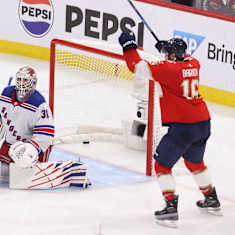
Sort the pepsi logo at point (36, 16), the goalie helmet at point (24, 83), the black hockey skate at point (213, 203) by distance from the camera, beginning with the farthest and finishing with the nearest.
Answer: the pepsi logo at point (36, 16), the goalie helmet at point (24, 83), the black hockey skate at point (213, 203)

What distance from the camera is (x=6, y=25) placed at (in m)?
10.6

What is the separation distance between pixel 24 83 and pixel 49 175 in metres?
0.67

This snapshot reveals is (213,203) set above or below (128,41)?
below

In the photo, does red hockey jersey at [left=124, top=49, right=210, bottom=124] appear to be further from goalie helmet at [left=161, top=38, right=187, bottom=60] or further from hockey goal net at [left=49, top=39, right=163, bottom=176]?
hockey goal net at [left=49, top=39, right=163, bottom=176]

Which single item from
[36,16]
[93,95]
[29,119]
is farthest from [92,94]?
[36,16]

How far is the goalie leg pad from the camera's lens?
6484 millimetres

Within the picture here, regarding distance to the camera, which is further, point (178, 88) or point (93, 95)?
point (93, 95)

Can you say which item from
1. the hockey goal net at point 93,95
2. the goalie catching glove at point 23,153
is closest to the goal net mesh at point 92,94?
the hockey goal net at point 93,95

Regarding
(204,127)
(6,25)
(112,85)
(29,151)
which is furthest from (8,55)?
(204,127)

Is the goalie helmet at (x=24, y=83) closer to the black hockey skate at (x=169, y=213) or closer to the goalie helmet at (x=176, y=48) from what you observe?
the goalie helmet at (x=176, y=48)

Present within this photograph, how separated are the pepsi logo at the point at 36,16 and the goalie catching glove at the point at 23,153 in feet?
13.2

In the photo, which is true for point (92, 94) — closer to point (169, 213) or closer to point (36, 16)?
point (169, 213)

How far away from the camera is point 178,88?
19.0ft

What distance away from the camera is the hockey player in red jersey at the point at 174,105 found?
5766 millimetres
